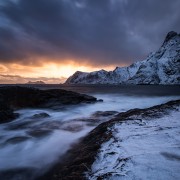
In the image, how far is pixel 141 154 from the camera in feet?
13.6

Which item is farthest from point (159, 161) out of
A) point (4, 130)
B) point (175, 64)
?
point (175, 64)

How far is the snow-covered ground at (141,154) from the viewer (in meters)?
3.38

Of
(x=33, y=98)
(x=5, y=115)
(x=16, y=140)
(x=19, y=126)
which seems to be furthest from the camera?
(x=33, y=98)

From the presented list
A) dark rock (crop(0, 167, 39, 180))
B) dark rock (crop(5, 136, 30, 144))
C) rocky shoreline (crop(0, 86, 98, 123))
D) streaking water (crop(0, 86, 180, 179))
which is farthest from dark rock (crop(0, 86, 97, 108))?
dark rock (crop(0, 167, 39, 180))

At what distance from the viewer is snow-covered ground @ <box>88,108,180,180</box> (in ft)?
11.1

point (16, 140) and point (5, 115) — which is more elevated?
point (5, 115)

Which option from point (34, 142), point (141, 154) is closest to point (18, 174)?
point (34, 142)

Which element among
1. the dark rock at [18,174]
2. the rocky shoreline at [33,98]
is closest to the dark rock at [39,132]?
the dark rock at [18,174]

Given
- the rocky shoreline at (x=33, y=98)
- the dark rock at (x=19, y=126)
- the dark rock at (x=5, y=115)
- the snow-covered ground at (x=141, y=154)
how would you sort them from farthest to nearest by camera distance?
1. the rocky shoreline at (x=33, y=98)
2. the dark rock at (x=5, y=115)
3. the dark rock at (x=19, y=126)
4. the snow-covered ground at (x=141, y=154)

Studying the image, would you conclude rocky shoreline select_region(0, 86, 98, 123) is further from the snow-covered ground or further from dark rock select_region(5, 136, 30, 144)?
the snow-covered ground

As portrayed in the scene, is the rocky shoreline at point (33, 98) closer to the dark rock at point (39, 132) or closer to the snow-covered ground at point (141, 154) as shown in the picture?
the dark rock at point (39, 132)

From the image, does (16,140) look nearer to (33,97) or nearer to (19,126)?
(19,126)

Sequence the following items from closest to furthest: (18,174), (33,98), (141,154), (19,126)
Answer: (141,154) → (18,174) → (19,126) → (33,98)

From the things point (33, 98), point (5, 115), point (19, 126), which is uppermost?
point (33, 98)
